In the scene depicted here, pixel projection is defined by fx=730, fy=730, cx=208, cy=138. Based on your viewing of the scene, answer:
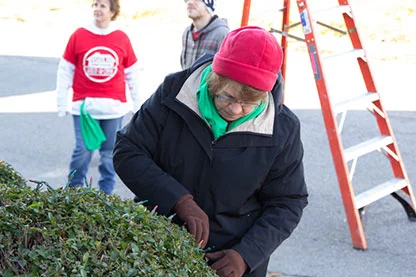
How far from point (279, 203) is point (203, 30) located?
300cm

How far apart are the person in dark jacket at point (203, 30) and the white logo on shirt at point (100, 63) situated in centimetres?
61

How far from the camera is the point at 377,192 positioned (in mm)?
5602

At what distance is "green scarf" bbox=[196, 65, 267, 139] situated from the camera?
277 cm

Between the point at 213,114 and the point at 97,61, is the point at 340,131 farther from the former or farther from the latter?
the point at 213,114

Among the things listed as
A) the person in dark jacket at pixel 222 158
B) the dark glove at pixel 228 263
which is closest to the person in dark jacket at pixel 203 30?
the person in dark jacket at pixel 222 158

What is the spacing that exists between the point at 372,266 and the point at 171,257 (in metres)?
3.30

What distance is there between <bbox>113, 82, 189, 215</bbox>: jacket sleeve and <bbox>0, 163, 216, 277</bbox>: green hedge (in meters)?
0.35

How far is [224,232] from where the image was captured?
114 inches

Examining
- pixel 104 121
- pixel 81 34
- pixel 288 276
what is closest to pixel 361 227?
pixel 288 276

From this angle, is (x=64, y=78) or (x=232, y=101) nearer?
(x=232, y=101)

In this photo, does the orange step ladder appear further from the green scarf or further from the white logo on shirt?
the green scarf

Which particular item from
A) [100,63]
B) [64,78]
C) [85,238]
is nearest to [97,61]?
[100,63]

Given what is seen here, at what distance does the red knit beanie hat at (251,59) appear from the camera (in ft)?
8.57

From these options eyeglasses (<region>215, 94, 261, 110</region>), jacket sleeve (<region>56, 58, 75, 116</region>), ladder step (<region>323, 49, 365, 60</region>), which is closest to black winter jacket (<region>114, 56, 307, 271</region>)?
eyeglasses (<region>215, 94, 261, 110</region>)
